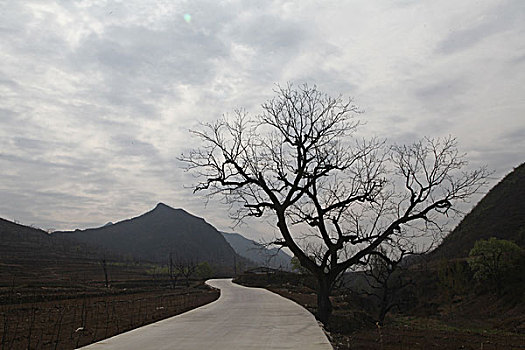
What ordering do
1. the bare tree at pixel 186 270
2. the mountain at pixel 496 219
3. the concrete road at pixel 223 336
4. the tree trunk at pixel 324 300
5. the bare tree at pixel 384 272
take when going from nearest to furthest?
the concrete road at pixel 223 336
the tree trunk at pixel 324 300
the bare tree at pixel 384 272
the mountain at pixel 496 219
the bare tree at pixel 186 270

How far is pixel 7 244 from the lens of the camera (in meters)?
99.9

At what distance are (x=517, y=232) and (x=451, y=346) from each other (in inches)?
1760

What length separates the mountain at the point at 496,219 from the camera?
55.7 meters

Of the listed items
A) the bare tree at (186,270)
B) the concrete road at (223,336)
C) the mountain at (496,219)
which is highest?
the mountain at (496,219)

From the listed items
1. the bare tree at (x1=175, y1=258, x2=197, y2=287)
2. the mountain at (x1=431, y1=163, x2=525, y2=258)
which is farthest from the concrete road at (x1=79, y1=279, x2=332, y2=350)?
the bare tree at (x1=175, y1=258, x2=197, y2=287)

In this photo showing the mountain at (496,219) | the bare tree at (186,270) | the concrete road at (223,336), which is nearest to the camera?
the concrete road at (223,336)

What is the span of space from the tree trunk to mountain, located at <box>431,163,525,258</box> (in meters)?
39.3

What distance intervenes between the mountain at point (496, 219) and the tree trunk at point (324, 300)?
3935 cm

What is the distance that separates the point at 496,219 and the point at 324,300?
5076cm

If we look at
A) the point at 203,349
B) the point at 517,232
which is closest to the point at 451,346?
the point at 203,349

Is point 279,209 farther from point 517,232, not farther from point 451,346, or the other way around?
point 517,232

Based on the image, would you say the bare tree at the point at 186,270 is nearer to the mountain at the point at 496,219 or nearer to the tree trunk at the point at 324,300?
the mountain at the point at 496,219

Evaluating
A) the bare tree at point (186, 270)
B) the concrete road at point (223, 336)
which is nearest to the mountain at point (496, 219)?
the bare tree at point (186, 270)

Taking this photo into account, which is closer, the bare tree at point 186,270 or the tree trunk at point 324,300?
the tree trunk at point 324,300
